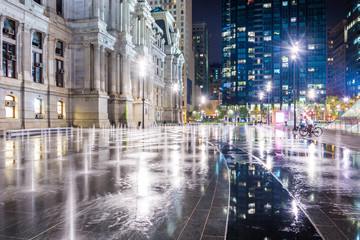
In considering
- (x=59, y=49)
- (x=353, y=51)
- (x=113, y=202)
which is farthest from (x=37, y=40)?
(x=353, y=51)

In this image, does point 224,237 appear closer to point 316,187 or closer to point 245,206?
point 245,206

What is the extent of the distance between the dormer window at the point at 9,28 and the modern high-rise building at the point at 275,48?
444 ft

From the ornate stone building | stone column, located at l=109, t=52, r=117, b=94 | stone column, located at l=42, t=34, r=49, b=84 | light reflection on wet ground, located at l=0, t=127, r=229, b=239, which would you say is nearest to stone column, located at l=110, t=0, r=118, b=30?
the ornate stone building

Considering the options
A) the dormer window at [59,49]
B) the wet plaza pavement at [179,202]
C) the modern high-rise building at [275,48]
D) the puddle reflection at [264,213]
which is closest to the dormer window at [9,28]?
the dormer window at [59,49]

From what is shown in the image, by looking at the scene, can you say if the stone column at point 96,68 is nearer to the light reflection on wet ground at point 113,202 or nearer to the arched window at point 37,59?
the arched window at point 37,59

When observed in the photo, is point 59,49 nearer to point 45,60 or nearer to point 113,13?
point 45,60

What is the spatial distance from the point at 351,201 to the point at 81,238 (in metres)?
5.05

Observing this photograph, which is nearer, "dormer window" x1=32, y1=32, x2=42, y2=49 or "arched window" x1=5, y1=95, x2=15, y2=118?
"arched window" x1=5, y1=95, x2=15, y2=118

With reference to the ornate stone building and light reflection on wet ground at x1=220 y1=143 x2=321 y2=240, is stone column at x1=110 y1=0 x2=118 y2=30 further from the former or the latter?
light reflection on wet ground at x1=220 y1=143 x2=321 y2=240

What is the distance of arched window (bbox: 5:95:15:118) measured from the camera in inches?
1201

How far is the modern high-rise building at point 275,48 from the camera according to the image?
15400 centimetres

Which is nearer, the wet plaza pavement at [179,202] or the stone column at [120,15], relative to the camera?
the wet plaza pavement at [179,202]

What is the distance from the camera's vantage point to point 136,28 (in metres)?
57.7

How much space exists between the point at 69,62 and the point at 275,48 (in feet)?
476
